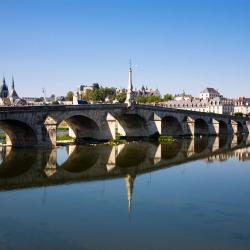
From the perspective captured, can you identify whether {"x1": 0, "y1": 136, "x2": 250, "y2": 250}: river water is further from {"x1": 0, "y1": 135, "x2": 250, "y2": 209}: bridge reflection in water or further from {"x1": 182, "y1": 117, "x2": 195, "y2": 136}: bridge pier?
{"x1": 182, "y1": 117, "x2": 195, "y2": 136}: bridge pier

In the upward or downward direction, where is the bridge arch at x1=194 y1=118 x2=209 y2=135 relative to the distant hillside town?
downward

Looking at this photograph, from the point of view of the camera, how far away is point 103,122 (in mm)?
44125

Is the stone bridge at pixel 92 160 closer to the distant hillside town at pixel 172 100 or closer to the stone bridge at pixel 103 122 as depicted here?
the stone bridge at pixel 103 122

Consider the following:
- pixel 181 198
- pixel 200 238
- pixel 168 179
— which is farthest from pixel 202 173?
pixel 200 238

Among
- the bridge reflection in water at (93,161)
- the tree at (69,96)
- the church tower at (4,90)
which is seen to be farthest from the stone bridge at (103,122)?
the tree at (69,96)

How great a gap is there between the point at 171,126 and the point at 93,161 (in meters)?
Answer: 27.2

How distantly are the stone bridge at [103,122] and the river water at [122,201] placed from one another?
9.30ft

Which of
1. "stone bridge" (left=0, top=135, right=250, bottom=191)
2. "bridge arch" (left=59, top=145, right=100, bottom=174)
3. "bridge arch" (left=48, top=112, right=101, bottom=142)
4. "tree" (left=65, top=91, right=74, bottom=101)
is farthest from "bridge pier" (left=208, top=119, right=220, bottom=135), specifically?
"tree" (left=65, top=91, right=74, bottom=101)

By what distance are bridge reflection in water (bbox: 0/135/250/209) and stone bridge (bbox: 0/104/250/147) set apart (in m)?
1.90

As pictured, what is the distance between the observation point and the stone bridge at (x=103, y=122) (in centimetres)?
3619

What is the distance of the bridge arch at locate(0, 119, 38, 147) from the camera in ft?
119

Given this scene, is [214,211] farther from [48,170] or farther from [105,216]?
[48,170]

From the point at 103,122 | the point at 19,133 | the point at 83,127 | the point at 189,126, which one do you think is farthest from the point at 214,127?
the point at 19,133

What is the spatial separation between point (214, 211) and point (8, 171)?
14.0 metres
